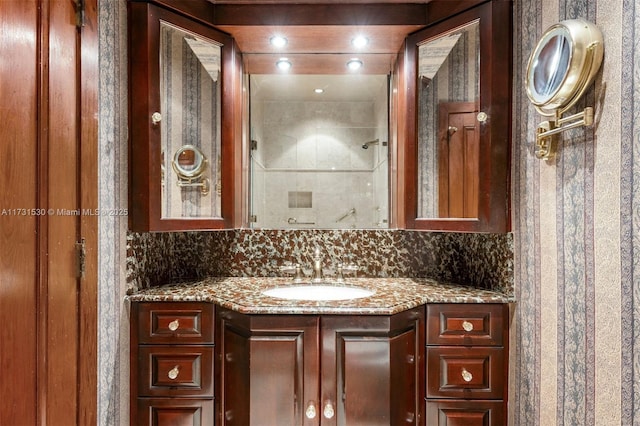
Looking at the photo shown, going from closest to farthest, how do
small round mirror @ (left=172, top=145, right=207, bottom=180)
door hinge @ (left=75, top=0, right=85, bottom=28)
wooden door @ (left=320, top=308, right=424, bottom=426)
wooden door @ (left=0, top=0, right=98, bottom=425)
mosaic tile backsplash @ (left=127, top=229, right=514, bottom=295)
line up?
wooden door @ (left=0, top=0, right=98, bottom=425)
door hinge @ (left=75, top=0, right=85, bottom=28)
wooden door @ (left=320, top=308, right=424, bottom=426)
small round mirror @ (left=172, top=145, right=207, bottom=180)
mosaic tile backsplash @ (left=127, top=229, right=514, bottom=295)

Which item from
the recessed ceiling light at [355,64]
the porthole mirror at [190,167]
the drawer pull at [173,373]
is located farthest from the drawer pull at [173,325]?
the recessed ceiling light at [355,64]

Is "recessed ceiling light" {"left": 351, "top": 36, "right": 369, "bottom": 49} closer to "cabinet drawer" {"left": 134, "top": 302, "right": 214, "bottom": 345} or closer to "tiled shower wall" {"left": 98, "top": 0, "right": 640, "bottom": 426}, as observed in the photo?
"tiled shower wall" {"left": 98, "top": 0, "right": 640, "bottom": 426}

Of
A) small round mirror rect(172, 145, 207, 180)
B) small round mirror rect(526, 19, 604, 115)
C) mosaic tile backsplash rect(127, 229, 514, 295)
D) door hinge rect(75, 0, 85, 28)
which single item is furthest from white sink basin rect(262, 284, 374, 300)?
door hinge rect(75, 0, 85, 28)

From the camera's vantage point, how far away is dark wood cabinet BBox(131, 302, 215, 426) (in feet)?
5.51

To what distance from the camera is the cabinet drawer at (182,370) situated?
1.68 m

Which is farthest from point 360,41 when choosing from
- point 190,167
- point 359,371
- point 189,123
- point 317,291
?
point 359,371

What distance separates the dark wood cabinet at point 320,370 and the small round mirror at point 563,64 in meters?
0.93

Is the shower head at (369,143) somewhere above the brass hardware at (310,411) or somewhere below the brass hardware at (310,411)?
above

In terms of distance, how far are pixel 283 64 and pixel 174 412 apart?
1698mm

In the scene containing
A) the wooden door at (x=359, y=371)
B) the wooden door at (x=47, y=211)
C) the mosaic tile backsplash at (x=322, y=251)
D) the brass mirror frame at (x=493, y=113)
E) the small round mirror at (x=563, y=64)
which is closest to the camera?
the wooden door at (x=47, y=211)

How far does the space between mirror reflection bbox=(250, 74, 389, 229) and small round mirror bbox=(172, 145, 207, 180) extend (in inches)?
12.7

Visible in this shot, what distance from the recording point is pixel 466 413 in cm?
167

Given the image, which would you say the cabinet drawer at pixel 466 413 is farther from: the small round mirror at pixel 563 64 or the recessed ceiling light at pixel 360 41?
the recessed ceiling light at pixel 360 41

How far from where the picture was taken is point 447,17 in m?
1.73
